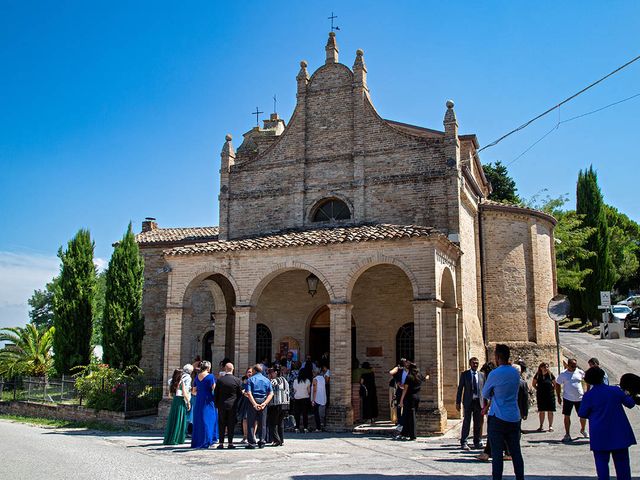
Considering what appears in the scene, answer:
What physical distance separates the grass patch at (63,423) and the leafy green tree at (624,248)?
41.8 meters

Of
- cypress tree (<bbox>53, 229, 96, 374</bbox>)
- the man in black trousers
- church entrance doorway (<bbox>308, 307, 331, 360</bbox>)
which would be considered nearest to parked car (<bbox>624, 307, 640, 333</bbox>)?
church entrance doorway (<bbox>308, 307, 331, 360</bbox>)

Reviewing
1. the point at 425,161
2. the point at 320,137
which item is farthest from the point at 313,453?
the point at 320,137

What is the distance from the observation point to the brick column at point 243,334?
54.2 ft

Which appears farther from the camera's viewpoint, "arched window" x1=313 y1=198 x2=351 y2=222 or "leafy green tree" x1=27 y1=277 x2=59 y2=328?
"leafy green tree" x1=27 y1=277 x2=59 y2=328

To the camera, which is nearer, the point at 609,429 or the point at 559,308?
the point at 609,429

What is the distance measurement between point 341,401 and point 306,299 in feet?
17.9

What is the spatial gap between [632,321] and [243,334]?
30.5 m

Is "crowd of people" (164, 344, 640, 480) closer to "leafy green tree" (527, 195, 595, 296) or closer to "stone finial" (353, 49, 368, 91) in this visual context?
"stone finial" (353, 49, 368, 91)

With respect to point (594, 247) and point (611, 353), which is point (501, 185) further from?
point (611, 353)

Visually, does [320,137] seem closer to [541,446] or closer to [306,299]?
[306,299]

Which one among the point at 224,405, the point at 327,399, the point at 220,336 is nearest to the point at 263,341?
the point at 220,336

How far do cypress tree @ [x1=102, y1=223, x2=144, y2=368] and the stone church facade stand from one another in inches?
94.5

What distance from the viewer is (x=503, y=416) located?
7.71 meters

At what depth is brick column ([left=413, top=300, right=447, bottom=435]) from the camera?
14305 mm
